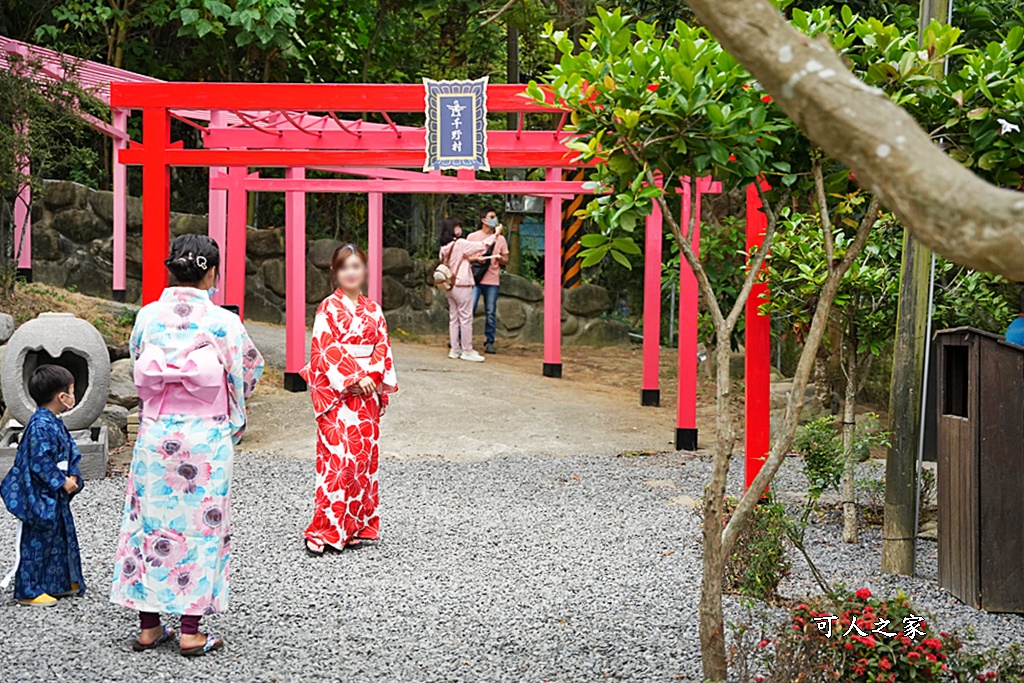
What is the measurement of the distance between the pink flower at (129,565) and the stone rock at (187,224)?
10.4m

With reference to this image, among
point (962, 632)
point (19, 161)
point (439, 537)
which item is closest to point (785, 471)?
point (439, 537)

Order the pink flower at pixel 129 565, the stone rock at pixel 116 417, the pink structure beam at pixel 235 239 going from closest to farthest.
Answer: the pink flower at pixel 129 565 < the stone rock at pixel 116 417 < the pink structure beam at pixel 235 239

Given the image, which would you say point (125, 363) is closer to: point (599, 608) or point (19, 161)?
point (19, 161)

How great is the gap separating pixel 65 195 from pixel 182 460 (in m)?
10.6

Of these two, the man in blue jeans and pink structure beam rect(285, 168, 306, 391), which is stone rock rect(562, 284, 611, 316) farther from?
pink structure beam rect(285, 168, 306, 391)

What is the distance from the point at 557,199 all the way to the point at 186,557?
765 cm

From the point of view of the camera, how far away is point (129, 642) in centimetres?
400

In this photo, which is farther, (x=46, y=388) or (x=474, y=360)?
(x=474, y=360)

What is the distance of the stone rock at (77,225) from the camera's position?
1339cm

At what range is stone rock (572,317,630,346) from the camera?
1492cm

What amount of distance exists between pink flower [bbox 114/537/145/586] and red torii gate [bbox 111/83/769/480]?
250 centimetres

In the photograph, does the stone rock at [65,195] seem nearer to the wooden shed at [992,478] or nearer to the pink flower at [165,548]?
the pink flower at [165,548]

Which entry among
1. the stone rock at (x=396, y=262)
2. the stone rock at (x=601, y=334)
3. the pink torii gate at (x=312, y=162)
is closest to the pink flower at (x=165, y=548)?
the pink torii gate at (x=312, y=162)

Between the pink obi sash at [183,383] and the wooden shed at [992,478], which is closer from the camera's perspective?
the pink obi sash at [183,383]
